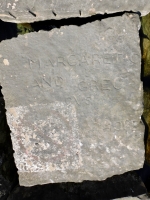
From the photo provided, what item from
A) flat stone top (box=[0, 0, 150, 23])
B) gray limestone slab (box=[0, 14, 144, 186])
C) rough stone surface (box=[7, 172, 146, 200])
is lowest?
rough stone surface (box=[7, 172, 146, 200])

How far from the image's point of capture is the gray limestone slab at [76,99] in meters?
1.72

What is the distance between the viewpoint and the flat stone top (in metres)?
1.75

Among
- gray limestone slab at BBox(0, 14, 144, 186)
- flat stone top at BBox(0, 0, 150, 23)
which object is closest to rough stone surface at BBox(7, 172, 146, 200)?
gray limestone slab at BBox(0, 14, 144, 186)

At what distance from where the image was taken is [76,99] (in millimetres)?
1787

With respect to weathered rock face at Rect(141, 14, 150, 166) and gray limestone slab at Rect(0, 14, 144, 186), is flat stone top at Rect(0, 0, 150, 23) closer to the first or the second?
gray limestone slab at Rect(0, 14, 144, 186)

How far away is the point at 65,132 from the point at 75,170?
0.84 ft

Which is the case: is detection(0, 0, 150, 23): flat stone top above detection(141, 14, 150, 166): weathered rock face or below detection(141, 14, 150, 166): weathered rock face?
above

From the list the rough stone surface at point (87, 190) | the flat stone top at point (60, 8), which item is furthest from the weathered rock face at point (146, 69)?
the flat stone top at point (60, 8)

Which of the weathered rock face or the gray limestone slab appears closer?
the gray limestone slab

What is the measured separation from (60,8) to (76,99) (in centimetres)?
54

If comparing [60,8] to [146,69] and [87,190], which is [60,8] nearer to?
[146,69]

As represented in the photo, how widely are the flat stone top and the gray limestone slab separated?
10 cm

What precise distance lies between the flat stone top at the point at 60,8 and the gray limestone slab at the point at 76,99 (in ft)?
0.34

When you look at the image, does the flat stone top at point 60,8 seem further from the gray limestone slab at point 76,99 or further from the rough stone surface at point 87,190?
the rough stone surface at point 87,190
